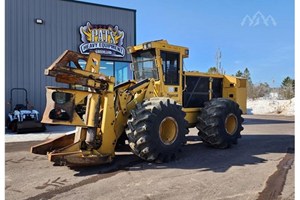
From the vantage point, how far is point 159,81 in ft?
25.2

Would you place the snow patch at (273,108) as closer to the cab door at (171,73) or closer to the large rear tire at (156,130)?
the cab door at (171,73)

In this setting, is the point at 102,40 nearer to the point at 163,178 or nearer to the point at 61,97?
the point at 61,97

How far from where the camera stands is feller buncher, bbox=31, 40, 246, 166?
5793mm

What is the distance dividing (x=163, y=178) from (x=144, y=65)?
368 cm

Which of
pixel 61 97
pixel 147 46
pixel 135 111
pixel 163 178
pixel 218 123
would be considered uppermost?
pixel 147 46

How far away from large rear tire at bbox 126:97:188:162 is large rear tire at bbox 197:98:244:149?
1.31 meters

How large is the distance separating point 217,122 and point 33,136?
26.3 ft

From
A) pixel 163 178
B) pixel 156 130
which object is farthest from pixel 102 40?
pixel 163 178

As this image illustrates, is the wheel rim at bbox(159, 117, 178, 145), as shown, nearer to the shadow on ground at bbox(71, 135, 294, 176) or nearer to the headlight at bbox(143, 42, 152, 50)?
the shadow on ground at bbox(71, 135, 294, 176)

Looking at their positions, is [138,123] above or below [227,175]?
above

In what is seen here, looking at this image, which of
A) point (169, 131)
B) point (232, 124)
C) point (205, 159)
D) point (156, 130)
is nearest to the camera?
point (156, 130)

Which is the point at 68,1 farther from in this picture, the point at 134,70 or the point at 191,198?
the point at 191,198

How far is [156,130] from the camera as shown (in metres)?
6.21

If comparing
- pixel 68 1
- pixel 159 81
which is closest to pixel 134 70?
pixel 159 81
